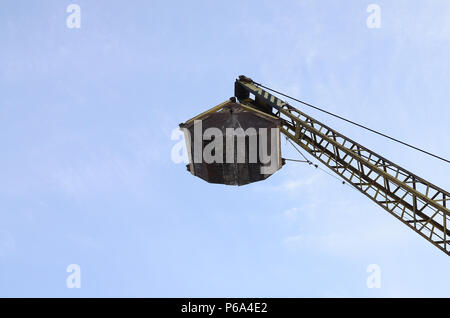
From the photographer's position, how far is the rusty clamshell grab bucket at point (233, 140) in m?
14.5

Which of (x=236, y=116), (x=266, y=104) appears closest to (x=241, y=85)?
(x=266, y=104)

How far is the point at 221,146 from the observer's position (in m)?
14.5

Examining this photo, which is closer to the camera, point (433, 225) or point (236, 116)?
point (236, 116)

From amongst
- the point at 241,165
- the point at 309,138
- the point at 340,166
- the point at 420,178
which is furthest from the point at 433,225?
the point at 241,165

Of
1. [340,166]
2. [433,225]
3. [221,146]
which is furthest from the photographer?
[340,166]

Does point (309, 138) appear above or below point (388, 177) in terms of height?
above

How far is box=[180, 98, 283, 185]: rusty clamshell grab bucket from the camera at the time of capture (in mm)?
14508

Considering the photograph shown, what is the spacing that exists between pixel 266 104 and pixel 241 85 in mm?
→ 1574

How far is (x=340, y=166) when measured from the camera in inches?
697

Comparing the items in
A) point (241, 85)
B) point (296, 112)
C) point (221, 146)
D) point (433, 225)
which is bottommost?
point (433, 225)

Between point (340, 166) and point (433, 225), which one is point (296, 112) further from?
point (433, 225)

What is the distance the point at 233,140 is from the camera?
47.5ft

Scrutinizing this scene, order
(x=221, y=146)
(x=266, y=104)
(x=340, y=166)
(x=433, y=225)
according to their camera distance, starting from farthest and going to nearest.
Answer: (x=266, y=104) → (x=340, y=166) → (x=433, y=225) → (x=221, y=146)

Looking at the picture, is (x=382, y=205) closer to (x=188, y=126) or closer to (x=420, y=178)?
(x=420, y=178)
